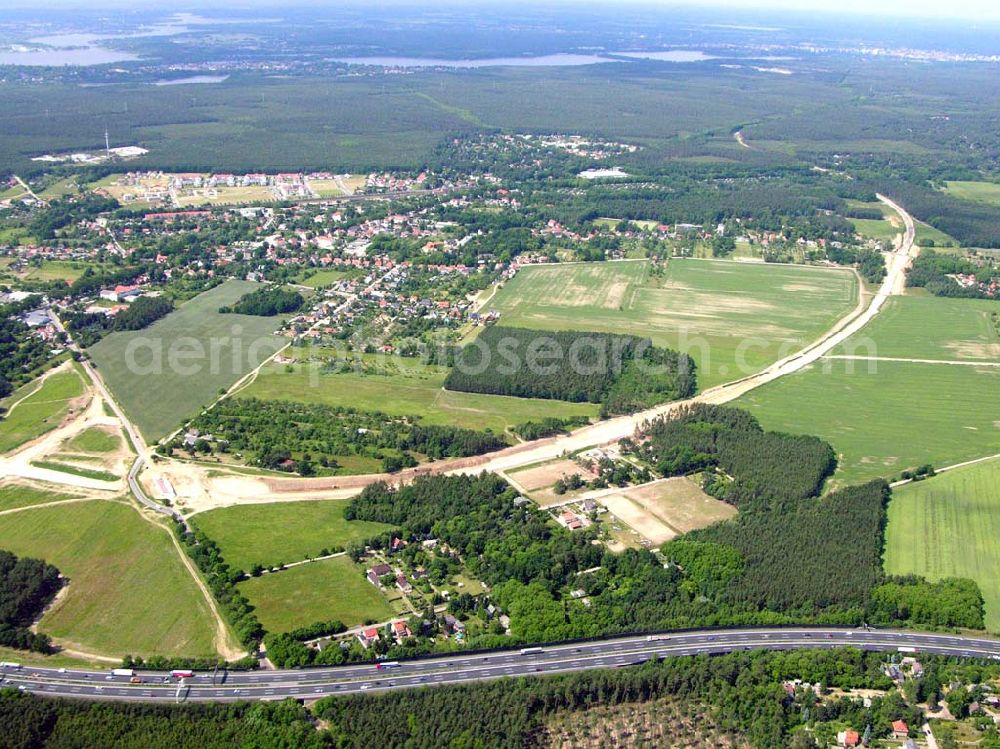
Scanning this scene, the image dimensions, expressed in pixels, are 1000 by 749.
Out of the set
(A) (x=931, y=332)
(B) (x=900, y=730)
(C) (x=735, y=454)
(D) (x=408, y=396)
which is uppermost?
(A) (x=931, y=332)

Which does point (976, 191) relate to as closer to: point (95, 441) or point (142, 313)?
point (142, 313)

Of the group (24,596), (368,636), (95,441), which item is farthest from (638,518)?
(95,441)

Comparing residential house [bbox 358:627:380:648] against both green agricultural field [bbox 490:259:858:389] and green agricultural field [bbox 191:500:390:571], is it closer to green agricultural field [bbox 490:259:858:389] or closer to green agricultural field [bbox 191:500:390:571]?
green agricultural field [bbox 191:500:390:571]

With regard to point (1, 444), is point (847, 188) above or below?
above

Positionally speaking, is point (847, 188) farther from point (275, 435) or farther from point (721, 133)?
point (275, 435)

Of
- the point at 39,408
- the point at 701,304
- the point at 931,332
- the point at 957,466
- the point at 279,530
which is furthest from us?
the point at 701,304

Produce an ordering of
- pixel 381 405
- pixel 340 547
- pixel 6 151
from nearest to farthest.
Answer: pixel 340 547, pixel 381 405, pixel 6 151

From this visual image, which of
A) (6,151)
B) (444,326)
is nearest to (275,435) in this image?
(444,326)
